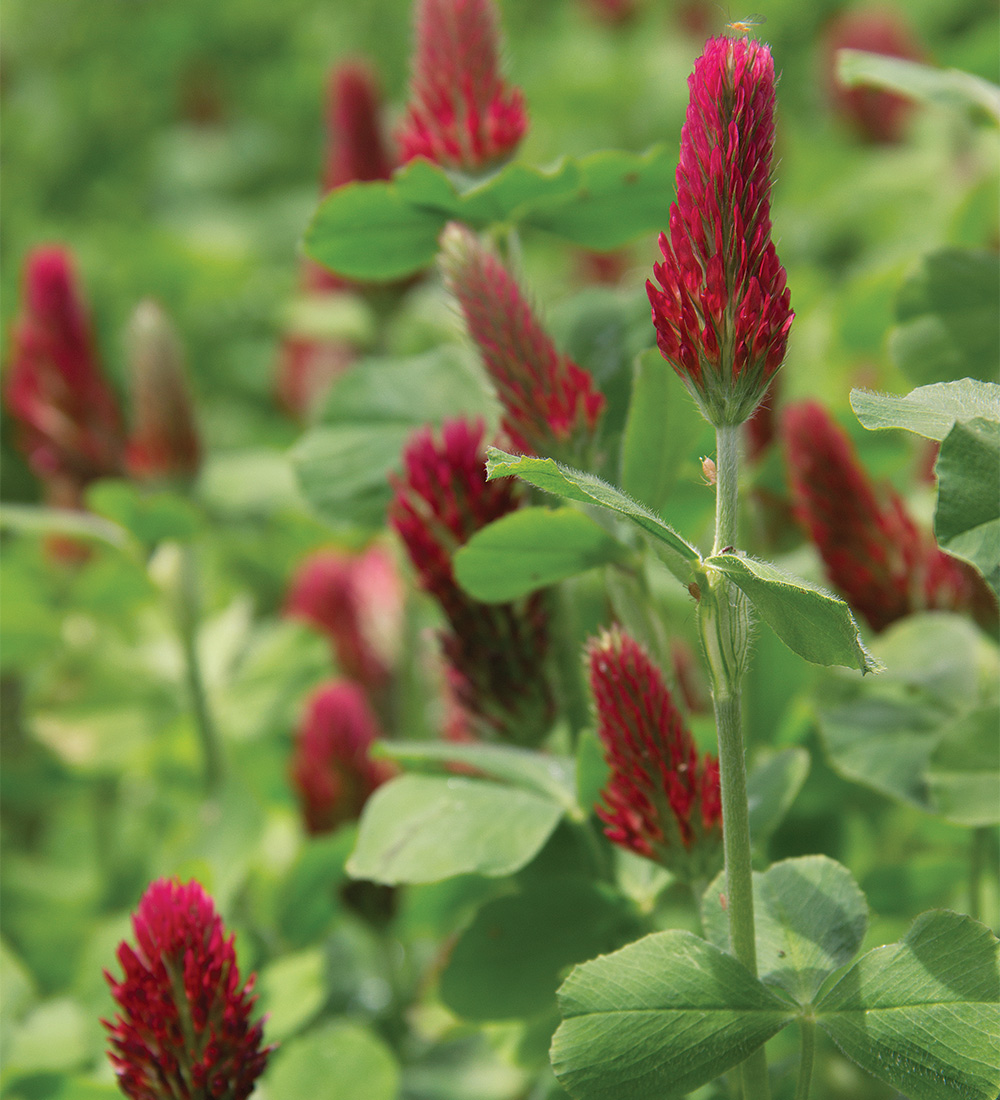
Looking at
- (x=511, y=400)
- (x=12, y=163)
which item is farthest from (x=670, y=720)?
(x=12, y=163)

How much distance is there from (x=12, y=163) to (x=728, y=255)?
126 inches

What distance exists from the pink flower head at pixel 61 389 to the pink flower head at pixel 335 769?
0.68 meters

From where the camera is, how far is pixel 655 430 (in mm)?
849

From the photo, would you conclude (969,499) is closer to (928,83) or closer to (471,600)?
(471,600)

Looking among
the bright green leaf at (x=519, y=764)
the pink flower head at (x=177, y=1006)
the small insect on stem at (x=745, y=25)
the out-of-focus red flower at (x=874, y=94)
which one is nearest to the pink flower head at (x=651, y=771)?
the bright green leaf at (x=519, y=764)

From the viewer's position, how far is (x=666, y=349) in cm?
66

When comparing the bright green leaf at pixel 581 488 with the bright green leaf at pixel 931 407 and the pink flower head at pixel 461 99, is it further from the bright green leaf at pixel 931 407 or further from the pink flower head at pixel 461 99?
the pink flower head at pixel 461 99

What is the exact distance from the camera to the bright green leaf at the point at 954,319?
3.53 feet

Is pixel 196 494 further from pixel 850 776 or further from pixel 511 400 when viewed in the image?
pixel 850 776

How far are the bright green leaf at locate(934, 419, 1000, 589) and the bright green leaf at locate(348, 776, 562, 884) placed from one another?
0.35 meters

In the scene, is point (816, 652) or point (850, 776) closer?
point (816, 652)

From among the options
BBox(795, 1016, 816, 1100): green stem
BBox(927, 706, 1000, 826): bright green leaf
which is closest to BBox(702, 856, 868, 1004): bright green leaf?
BBox(795, 1016, 816, 1100): green stem

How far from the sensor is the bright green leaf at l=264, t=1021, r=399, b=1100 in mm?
905

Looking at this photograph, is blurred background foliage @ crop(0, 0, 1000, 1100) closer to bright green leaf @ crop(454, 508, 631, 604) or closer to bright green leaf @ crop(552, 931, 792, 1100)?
bright green leaf @ crop(454, 508, 631, 604)
